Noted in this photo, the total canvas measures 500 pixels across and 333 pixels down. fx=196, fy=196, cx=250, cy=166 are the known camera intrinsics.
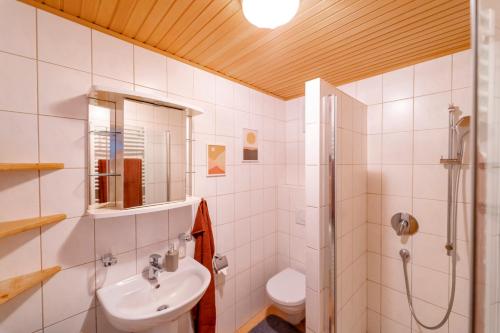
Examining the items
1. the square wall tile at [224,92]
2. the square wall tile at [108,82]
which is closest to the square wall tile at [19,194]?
the square wall tile at [108,82]

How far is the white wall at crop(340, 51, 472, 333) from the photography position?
1348mm

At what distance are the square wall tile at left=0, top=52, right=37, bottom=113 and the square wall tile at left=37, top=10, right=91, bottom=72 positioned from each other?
0.27 ft

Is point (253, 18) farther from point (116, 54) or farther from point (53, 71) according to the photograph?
point (53, 71)

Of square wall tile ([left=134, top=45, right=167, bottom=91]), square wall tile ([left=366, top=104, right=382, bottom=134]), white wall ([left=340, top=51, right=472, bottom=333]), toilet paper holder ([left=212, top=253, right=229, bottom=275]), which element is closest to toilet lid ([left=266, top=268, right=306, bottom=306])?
toilet paper holder ([left=212, top=253, right=229, bottom=275])

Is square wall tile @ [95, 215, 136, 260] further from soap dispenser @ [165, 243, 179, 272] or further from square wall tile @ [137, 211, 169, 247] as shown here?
soap dispenser @ [165, 243, 179, 272]

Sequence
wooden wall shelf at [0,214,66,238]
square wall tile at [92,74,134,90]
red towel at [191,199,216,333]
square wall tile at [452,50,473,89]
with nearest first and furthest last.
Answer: wooden wall shelf at [0,214,66,238] → square wall tile at [92,74,134,90] → square wall tile at [452,50,473,89] → red towel at [191,199,216,333]

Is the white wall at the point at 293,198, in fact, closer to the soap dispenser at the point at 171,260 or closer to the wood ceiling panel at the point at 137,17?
the soap dispenser at the point at 171,260

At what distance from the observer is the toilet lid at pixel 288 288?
1627mm

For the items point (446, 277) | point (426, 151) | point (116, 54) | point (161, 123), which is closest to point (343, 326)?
point (446, 277)

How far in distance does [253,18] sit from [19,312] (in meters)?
1.70

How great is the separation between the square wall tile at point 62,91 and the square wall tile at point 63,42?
40 millimetres

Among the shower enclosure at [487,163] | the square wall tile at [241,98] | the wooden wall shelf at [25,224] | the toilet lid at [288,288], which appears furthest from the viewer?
the square wall tile at [241,98]

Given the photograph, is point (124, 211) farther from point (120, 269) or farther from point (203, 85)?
point (203, 85)

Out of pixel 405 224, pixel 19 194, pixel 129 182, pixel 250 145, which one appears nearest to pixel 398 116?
pixel 405 224
